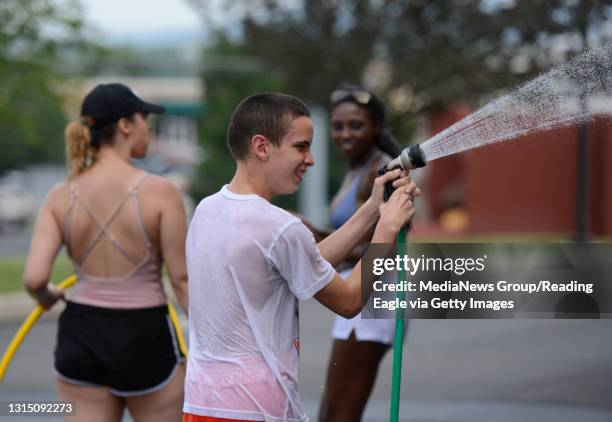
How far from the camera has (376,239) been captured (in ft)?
10.3

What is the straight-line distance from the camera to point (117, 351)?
3.92 m

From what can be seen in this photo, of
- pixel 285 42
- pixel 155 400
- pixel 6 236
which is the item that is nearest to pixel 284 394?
pixel 155 400

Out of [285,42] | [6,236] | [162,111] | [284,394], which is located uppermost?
[285,42]

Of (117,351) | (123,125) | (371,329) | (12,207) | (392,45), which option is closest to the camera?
(117,351)

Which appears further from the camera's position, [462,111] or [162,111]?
[462,111]

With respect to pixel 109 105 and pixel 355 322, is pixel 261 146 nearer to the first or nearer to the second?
pixel 109 105

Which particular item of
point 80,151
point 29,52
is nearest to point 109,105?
point 80,151

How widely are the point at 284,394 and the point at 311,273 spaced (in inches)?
14.3

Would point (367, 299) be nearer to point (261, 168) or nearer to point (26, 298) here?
point (261, 168)

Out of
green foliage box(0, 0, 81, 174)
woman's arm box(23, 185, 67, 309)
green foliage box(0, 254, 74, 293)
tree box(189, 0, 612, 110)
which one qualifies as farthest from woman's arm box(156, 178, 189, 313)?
tree box(189, 0, 612, 110)


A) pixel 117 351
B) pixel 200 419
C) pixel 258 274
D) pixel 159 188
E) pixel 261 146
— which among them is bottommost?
pixel 200 419

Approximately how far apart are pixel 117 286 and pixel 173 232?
29 centimetres

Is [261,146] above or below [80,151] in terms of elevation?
below

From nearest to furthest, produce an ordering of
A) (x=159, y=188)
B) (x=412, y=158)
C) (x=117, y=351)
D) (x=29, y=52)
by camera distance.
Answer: (x=412, y=158), (x=117, y=351), (x=159, y=188), (x=29, y=52)
